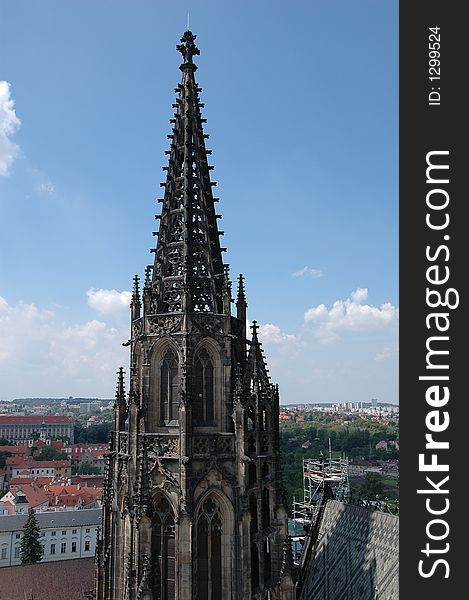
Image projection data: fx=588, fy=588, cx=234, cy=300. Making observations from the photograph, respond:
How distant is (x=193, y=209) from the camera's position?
22.3 meters

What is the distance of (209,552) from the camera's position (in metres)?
19.2

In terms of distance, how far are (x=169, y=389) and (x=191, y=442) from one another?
2175mm

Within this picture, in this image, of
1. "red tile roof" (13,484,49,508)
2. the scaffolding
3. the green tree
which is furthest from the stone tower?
"red tile roof" (13,484,49,508)

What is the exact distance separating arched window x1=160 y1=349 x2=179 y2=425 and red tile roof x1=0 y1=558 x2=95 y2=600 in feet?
104

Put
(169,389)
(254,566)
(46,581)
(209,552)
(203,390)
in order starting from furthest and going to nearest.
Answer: (46,581), (203,390), (169,389), (254,566), (209,552)

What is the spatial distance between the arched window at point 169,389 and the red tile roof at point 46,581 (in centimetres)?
3170

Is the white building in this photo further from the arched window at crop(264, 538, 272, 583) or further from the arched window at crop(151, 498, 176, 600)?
the arched window at crop(151, 498, 176, 600)

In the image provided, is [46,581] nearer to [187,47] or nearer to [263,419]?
[263,419]

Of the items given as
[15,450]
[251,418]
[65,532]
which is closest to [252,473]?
[251,418]

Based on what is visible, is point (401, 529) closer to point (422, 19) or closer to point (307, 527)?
point (422, 19)

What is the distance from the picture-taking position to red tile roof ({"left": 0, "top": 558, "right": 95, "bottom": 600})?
4534 cm

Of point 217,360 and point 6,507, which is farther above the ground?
point 217,360

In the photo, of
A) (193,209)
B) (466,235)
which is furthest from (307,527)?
(466,235)

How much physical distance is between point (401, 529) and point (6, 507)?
101 metres
